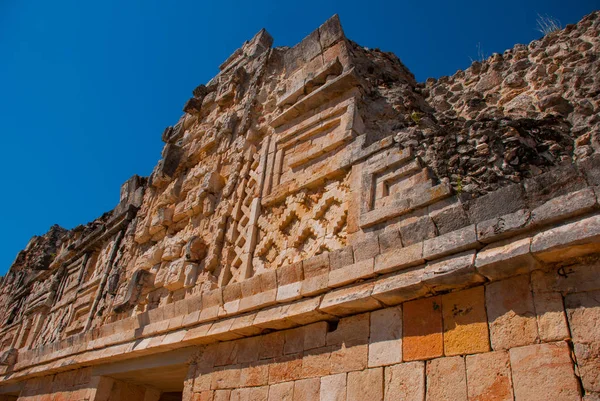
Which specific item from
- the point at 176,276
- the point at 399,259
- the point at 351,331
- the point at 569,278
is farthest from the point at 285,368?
the point at 176,276

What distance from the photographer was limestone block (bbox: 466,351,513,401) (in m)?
2.83

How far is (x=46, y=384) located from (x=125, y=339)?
109 inches

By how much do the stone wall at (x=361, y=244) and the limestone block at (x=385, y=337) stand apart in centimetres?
2

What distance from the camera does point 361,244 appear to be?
3834mm

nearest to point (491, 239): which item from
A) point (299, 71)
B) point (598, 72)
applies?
point (598, 72)

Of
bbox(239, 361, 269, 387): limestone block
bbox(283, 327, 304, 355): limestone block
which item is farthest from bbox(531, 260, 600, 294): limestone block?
bbox(239, 361, 269, 387): limestone block

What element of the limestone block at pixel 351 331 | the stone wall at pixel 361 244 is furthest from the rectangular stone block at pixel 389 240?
the limestone block at pixel 351 331

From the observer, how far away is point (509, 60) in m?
5.57

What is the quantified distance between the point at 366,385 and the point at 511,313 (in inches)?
43.8

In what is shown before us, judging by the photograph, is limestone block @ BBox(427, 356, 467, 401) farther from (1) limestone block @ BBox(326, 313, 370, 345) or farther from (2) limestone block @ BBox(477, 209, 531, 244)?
(2) limestone block @ BBox(477, 209, 531, 244)

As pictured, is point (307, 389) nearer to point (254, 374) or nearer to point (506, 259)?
point (254, 374)

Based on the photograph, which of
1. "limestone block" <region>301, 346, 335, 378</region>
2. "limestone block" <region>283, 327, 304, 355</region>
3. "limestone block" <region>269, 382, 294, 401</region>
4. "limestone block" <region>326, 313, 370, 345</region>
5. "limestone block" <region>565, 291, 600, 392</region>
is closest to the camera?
"limestone block" <region>565, 291, 600, 392</region>

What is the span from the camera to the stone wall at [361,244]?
2.95m

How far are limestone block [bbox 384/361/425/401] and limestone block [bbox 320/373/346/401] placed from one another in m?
0.38
